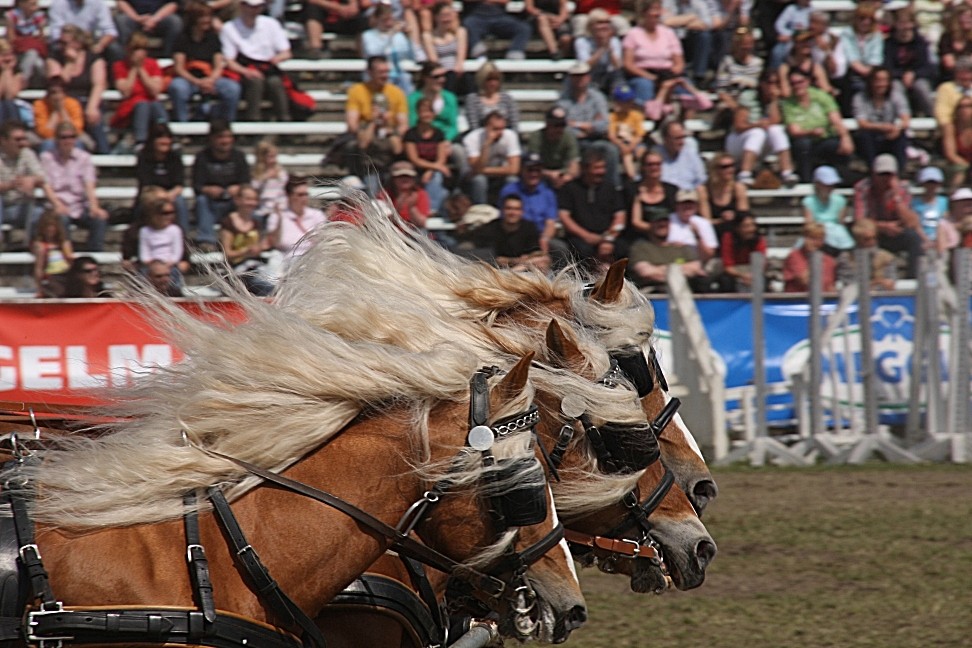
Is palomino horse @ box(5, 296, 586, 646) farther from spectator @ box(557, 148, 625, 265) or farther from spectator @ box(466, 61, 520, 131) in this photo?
spectator @ box(466, 61, 520, 131)

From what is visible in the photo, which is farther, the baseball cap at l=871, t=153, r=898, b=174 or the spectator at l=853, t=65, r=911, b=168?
the spectator at l=853, t=65, r=911, b=168

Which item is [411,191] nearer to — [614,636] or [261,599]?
[614,636]

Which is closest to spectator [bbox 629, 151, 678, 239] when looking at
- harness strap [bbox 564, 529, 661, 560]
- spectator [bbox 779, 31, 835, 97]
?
spectator [bbox 779, 31, 835, 97]

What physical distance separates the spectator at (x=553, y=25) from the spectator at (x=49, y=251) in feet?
16.0

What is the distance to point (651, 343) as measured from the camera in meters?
3.82

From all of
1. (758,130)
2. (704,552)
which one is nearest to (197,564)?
(704,552)

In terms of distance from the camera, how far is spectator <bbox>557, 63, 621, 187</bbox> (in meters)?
10.8

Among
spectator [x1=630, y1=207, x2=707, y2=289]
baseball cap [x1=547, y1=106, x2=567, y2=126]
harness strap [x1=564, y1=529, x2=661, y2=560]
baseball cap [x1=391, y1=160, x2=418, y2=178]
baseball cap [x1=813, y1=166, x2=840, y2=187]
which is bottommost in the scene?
spectator [x1=630, y1=207, x2=707, y2=289]

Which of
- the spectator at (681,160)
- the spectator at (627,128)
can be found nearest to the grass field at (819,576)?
the spectator at (681,160)

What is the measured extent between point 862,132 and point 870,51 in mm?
891

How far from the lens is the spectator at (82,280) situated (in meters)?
8.82

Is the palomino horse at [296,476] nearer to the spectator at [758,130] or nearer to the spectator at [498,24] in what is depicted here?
the spectator at [758,130]

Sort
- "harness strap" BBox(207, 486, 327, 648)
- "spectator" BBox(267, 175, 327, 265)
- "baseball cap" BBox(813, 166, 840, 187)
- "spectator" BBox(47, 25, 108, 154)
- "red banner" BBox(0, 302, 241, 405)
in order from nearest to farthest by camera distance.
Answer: "harness strap" BBox(207, 486, 327, 648), "red banner" BBox(0, 302, 241, 405), "spectator" BBox(267, 175, 327, 265), "spectator" BBox(47, 25, 108, 154), "baseball cap" BBox(813, 166, 840, 187)

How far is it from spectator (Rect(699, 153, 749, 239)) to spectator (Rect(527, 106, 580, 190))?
Result: 1.14 meters
